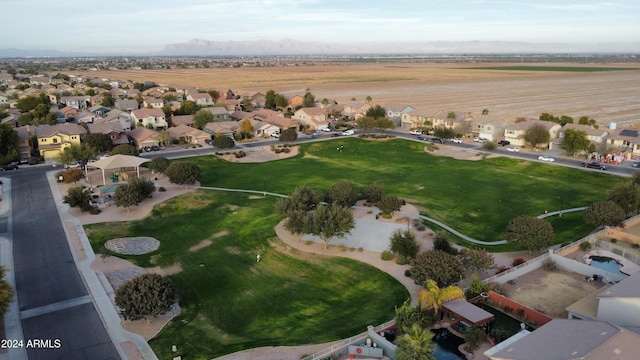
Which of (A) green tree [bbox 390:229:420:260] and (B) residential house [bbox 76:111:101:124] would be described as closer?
(A) green tree [bbox 390:229:420:260]

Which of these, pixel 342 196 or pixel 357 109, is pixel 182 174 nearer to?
pixel 342 196

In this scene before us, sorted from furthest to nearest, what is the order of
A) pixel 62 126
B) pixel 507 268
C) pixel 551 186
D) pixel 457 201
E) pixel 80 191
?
pixel 62 126 → pixel 551 186 → pixel 457 201 → pixel 80 191 → pixel 507 268

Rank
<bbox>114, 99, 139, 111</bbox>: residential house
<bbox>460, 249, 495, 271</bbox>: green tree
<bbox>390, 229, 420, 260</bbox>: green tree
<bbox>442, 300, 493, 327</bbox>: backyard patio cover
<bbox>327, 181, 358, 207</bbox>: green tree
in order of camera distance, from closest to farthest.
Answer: <bbox>442, 300, 493, 327</bbox>: backyard patio cover < <bbox>460, 249, 495, 271</bbox>: green tree < <bbox>390, 229, 420, 260</bbox>: green tree < <bbox>327, 181, 358, 207</bbox>: green tree < <bbox>114, 99, 139, 111</bbox>: residential house

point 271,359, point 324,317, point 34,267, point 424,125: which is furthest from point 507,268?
point 424,125

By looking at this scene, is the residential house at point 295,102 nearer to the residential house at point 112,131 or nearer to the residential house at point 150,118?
the residential house at point 150,118

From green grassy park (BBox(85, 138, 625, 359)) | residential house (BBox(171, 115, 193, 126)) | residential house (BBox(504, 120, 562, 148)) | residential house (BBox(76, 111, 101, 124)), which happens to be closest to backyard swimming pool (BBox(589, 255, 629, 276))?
green grassy park (BBox(85, 138, 625, 359))

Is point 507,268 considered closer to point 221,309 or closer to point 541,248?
point 541,248

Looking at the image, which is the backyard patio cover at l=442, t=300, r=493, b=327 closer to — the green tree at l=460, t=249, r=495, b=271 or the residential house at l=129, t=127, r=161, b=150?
the green tree at l=460, t=249, r=495, b=271

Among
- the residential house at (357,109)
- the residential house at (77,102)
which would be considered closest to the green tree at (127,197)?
the residential house at (357,109)
